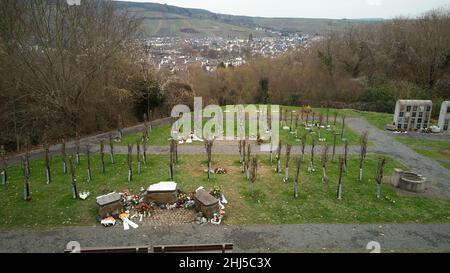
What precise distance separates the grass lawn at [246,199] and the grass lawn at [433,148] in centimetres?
392

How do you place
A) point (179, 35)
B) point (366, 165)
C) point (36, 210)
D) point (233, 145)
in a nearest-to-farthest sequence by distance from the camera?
point (36, 210) → point (366, 165) → point (233, 145) → point (179, 35)

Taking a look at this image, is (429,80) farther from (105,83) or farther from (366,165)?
(105,83)

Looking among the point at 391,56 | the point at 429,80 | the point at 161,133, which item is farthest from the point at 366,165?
the point at 391,56

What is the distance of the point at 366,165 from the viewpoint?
1706 centimetres

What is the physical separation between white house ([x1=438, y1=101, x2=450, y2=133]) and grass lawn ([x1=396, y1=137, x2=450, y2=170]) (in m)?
2.18

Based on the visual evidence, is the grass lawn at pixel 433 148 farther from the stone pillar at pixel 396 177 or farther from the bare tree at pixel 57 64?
the bare tree at pixel 57 64

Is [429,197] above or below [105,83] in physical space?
below

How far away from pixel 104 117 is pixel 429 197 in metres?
19.1

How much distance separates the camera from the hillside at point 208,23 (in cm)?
10069

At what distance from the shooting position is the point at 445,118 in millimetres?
23531

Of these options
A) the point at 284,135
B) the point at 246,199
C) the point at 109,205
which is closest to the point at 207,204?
the point at 246,199

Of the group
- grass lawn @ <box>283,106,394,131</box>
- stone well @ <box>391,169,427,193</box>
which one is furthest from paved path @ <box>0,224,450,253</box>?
grass lawn @ <box>283,106,394,131</box>

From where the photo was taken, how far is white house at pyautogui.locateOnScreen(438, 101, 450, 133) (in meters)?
23.4

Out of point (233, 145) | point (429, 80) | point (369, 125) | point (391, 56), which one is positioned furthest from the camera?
point (391, 56)
